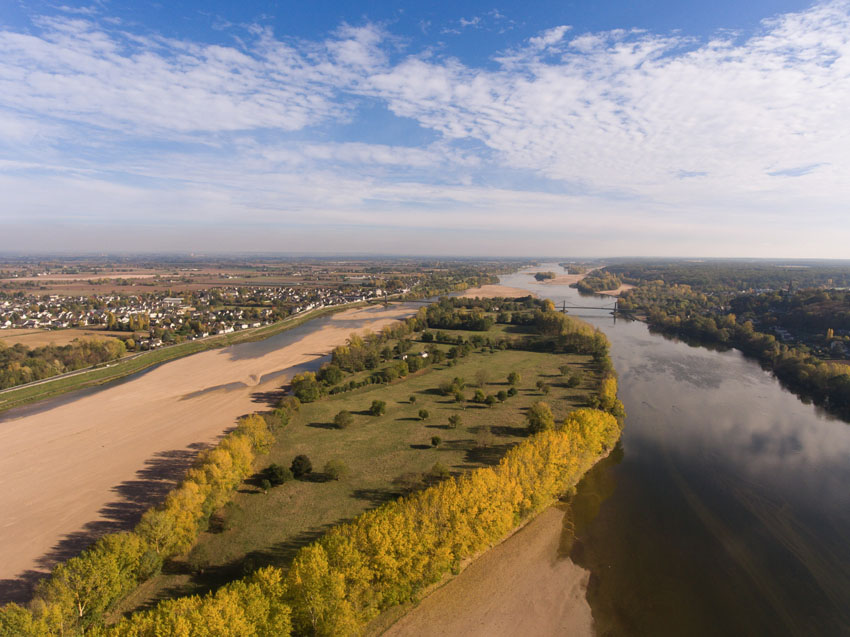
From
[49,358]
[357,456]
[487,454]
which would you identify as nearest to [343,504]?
[357,456]

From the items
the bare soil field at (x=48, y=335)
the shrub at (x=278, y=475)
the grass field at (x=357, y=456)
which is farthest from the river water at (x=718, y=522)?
the bare soil field at (x=48, y=335)

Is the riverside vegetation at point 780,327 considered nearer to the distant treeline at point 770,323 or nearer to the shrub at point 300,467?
the distant treeline at point 770,323

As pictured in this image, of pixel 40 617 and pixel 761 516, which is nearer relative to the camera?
pixel 40 617

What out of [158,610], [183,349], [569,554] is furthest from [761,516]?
[183,349]

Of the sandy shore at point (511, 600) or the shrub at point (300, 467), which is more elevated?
the shrub at point (300, 467)

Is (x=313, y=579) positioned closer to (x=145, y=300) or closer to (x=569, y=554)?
(x=569, y=554)

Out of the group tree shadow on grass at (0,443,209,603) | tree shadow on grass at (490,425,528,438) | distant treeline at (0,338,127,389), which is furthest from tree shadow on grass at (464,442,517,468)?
distant treeline at (0,338,127,389)
